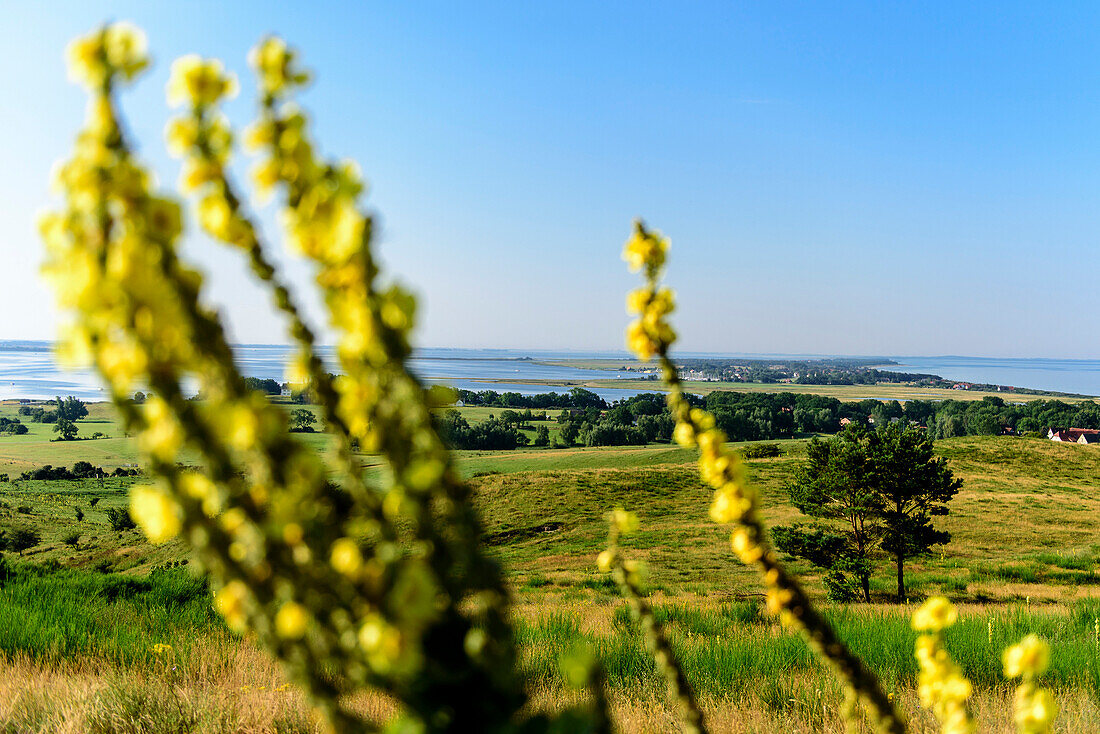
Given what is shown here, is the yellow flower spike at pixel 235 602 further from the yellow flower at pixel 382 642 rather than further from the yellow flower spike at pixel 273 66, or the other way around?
the yellow flower spike at pixel 273 66

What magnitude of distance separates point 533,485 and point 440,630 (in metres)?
53.1

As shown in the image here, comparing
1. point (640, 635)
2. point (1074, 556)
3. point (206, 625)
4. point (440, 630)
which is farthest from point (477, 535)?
point (1074, 556)

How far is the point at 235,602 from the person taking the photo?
2.77ft

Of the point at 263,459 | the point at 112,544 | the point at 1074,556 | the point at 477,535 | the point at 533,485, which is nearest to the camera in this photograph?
the point at 263,459

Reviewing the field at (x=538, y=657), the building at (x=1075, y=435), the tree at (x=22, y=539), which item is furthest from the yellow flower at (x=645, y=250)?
the building at (x=1075, y=435)

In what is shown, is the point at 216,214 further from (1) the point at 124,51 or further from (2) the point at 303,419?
(2) the point at 303,419

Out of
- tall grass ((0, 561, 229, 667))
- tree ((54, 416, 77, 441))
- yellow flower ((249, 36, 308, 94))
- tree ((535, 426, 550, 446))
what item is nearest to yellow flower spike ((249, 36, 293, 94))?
yellow flower ((249, 36, 308, 94))

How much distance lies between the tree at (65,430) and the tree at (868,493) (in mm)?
87793

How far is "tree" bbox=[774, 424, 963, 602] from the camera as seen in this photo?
19906mm

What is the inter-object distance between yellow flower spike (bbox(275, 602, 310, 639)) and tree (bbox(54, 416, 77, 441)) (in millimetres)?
95677

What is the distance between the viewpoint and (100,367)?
0.76m

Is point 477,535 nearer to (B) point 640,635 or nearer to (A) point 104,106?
(A) point 104,106

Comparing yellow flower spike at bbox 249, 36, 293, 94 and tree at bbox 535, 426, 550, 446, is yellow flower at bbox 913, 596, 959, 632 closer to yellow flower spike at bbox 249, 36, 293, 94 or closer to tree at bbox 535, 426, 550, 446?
yellow flower spike at bbox 249, 36, 293, 94

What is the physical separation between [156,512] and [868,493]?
2318 cm
